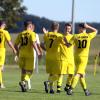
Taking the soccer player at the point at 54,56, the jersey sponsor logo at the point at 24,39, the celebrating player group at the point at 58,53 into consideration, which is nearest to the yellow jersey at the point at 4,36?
the celebrating player group at the point at 58,53

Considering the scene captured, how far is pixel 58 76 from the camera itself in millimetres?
21469

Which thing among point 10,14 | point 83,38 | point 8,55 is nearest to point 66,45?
point 83,38

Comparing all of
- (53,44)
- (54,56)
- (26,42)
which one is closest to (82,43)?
(53,44)

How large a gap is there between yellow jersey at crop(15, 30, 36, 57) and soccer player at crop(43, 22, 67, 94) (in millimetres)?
505

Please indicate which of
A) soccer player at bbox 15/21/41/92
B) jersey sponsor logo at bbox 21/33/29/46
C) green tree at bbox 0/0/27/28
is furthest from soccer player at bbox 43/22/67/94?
green tree at bbox 0/0/27/28

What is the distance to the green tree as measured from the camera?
318 ft

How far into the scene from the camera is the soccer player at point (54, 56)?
2127cm

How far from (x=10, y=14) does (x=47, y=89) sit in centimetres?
7655

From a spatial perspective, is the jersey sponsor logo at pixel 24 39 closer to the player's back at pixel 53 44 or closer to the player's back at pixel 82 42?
the player's back at pixel 53 44

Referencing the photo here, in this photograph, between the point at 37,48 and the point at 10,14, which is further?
the point at 10,14

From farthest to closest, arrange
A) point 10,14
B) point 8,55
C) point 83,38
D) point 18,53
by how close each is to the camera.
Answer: point 10,14, point 8,55, point 18,53, point 83,38

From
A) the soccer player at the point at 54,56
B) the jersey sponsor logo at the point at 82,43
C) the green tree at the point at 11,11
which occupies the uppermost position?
the jersey sponsor logo at the point at 82,43

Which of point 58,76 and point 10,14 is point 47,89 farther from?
point 10,14

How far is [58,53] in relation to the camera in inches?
847
